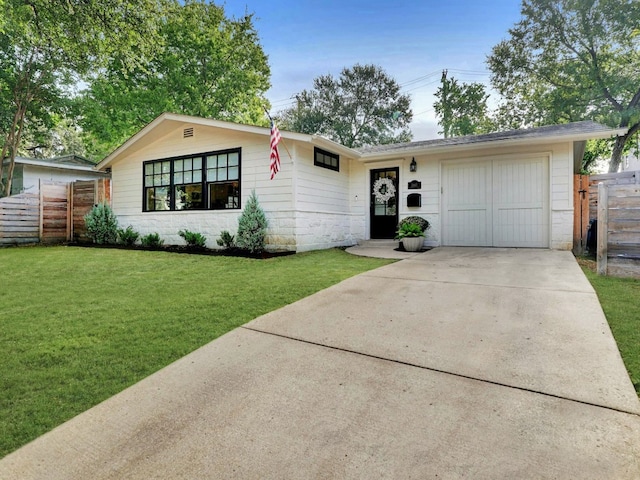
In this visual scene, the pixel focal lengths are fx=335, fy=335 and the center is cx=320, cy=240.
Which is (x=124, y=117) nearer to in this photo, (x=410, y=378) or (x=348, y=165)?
(x=348, y=165)

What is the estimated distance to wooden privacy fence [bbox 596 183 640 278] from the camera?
434 centimetres

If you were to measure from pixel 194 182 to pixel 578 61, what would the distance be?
16421 mm

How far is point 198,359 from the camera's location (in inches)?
89.3

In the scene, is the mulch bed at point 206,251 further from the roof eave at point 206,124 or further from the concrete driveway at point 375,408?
the concrete driveway at point 375,408

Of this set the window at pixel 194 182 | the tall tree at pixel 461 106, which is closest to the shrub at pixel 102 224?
the window at pixel 194 182

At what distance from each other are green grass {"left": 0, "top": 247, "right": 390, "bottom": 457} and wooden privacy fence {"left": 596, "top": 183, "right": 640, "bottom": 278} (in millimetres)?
3146

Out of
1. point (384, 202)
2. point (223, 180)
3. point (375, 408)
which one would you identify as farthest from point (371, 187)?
point (375, 408)

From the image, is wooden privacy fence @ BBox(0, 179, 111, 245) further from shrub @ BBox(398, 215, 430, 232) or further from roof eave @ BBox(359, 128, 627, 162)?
shrub @ BBox(398, 215, 430, 232)

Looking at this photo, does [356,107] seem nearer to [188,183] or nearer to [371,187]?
[371,187]

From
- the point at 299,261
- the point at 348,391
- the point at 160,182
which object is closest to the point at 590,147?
the point at 299,261

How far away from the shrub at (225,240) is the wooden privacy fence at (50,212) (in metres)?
5.09

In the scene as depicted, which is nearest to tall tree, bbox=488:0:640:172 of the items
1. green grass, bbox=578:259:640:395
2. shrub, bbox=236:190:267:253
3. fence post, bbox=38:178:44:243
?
green grass, bbox=578:259:640:395

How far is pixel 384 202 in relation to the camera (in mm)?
9383

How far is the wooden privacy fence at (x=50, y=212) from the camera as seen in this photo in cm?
974
